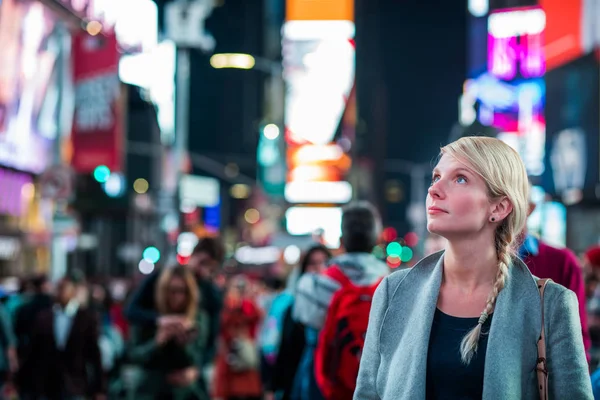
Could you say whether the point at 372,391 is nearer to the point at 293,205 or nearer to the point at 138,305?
the point at 138,305

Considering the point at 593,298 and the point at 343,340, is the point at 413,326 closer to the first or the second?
the point at 343,340

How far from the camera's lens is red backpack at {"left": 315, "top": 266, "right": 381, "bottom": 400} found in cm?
630

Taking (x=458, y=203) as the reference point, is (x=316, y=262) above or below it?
below

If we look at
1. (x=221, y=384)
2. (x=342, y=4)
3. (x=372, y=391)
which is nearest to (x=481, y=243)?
(x=372, y=391)

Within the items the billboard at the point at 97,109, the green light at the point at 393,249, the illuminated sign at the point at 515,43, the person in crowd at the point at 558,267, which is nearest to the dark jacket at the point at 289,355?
the person in crowd at the point at 558,267

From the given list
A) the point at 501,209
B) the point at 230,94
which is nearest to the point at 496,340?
the point at 501,209

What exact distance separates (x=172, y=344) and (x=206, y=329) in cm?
83

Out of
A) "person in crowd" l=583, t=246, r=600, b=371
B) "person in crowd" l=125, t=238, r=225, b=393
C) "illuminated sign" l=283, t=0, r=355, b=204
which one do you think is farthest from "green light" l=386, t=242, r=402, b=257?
"person in crowd" l=125, t=238, r=225, b=393

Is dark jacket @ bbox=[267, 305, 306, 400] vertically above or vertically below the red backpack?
below

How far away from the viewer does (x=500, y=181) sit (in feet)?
12.2

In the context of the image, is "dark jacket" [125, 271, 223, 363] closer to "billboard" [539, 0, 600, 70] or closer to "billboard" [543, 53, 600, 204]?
"billboard" [543, 53, 600, 204]

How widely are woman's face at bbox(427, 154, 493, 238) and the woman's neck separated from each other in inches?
2.4

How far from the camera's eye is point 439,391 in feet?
12.0

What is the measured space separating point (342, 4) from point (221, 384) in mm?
47596
